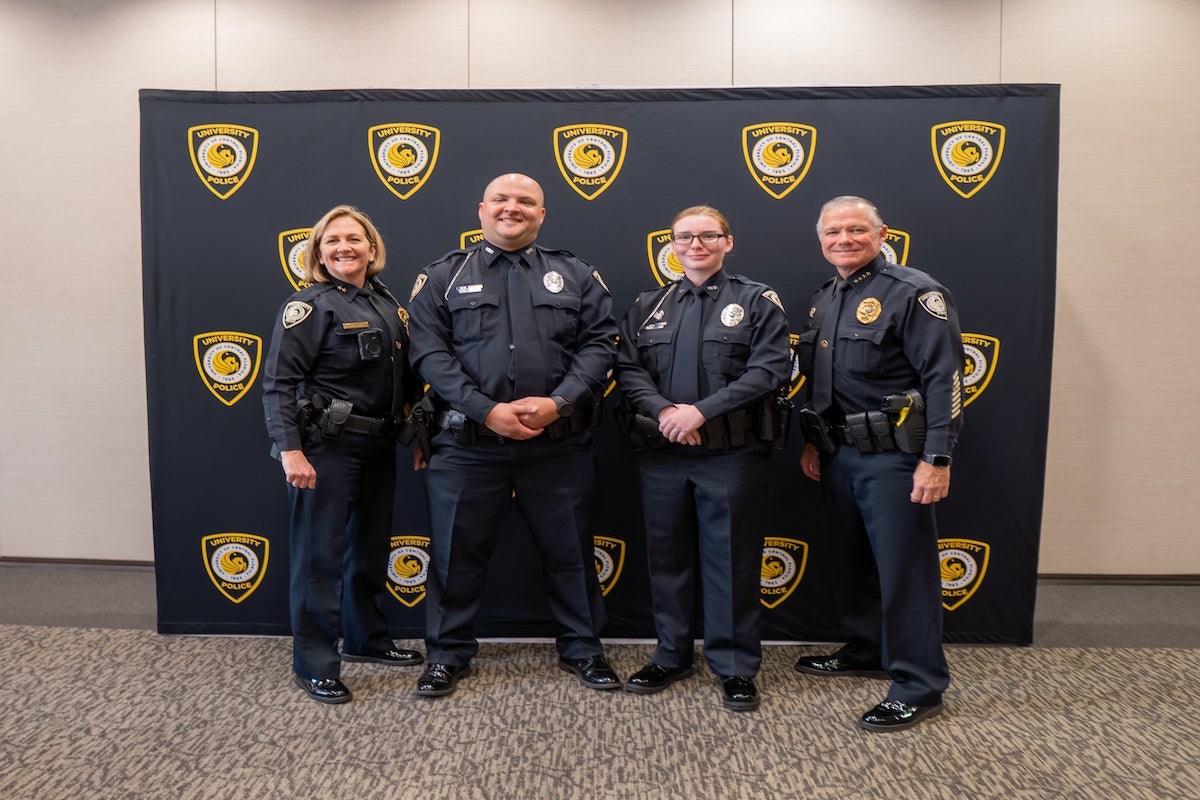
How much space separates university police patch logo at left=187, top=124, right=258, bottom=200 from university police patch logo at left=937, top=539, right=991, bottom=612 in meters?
3.36

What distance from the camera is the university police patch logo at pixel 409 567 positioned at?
10.8ft

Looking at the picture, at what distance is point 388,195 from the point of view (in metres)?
3.23

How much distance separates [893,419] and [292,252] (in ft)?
8.16

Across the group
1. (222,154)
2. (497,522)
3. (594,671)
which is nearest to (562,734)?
(594,671)

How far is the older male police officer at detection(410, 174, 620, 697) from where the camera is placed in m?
2.70

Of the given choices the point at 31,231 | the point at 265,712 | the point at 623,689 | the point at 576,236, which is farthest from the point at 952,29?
the point at 31,231

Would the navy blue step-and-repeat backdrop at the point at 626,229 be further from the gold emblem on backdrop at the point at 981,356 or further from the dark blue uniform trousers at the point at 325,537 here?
the dark blue uniform trousers at the point at 325,537

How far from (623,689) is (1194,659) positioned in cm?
230

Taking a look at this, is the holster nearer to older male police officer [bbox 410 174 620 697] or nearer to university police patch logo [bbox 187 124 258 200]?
older male police officer [bbox 410 174 620 697]

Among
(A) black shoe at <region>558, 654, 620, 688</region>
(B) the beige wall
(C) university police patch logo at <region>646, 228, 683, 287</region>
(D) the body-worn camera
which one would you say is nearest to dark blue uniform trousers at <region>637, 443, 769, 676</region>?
(A) black shoe at <region>558, 654, 620, 688</region>

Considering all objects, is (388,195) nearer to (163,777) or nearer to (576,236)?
(576,236)

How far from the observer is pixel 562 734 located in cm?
239

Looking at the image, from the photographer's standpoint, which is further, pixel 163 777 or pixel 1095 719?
pixel 1095 719

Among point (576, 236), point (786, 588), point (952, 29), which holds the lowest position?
point (786, 588)
